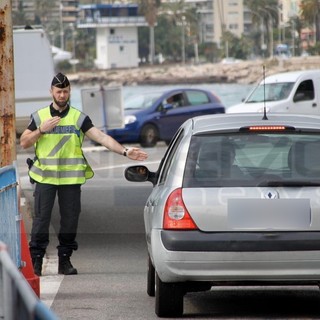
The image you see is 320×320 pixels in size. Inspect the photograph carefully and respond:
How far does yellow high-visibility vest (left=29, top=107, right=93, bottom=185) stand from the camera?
11062 millimetres

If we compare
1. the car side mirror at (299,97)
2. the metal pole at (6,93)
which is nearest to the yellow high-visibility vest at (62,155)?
the metal pole at (6,93)

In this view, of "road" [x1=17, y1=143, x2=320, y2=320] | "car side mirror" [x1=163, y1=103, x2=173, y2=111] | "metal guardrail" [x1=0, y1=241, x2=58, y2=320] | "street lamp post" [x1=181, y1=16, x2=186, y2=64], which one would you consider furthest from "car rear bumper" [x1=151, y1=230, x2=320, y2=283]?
"street lamp post" [x1=181, y1=16, x2=186, y2=64]

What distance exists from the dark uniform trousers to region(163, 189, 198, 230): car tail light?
2.72 m

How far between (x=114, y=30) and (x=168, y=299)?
488 feet

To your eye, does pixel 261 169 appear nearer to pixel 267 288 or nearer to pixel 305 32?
pixel 267 288

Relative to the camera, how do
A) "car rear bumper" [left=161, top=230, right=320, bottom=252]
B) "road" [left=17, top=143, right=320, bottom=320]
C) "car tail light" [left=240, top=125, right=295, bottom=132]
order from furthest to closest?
"road" [left=17, top=143, right=320, bottom=320], "car tail light" [left=240, top=125, right=295, bottom=132], "car rear bumper" [left=161, top=230, right=320, bottom=252]

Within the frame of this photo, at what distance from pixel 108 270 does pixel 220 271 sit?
366 cm

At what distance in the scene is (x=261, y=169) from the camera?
8617 millimetres

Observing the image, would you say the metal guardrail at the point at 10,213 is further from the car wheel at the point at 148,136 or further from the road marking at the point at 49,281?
the car wheel at the point at 148,136

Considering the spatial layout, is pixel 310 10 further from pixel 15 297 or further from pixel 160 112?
pixel 15 297

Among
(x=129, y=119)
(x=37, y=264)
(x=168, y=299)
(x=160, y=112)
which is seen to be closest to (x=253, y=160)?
(x=168, y=299)

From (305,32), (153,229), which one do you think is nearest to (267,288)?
(153,229)

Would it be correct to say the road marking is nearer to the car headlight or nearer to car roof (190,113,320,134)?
car roof (190,113,320,134)

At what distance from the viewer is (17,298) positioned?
4.41 metres
